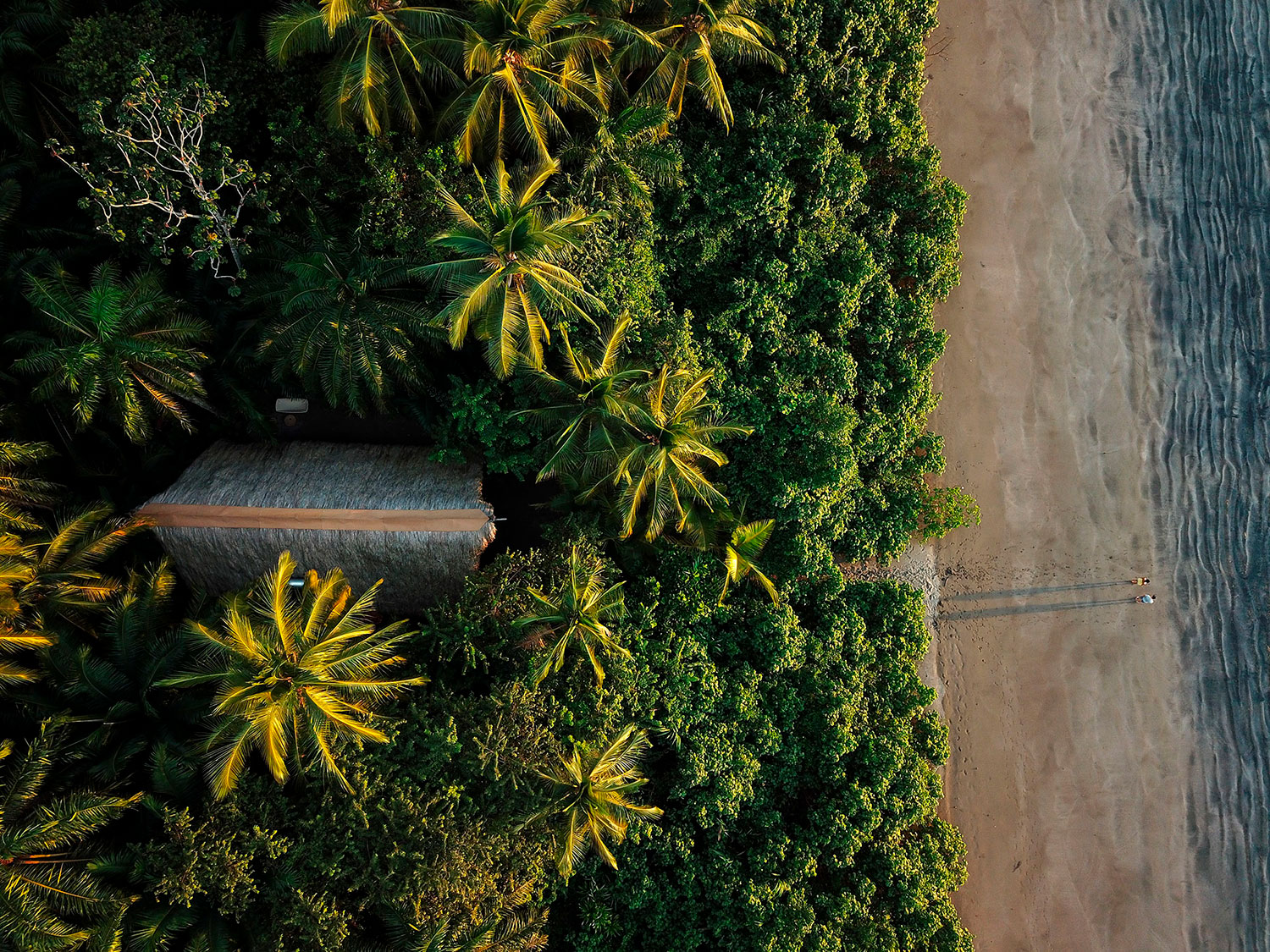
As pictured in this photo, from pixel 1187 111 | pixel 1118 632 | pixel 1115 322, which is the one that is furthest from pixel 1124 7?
pixel 1118 632

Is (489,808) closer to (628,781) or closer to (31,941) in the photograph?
(628,781)

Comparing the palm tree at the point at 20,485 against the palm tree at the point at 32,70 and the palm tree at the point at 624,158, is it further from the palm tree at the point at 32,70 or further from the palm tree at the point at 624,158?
the palm tree at the point at 624,158

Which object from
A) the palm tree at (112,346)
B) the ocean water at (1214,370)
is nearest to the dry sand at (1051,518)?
→ the ocean water at (1214,370)

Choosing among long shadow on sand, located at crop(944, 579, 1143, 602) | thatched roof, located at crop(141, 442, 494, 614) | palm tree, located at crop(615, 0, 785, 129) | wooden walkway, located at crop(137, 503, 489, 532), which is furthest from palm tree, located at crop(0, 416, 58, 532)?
long shadow on sand, located at crop(944, 579, 1143, 602)

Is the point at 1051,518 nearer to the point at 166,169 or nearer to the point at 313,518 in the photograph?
the point at 313,518

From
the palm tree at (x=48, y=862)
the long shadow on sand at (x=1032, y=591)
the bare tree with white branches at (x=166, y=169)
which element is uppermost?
the bare tree with white branches at (x=166, y=169)

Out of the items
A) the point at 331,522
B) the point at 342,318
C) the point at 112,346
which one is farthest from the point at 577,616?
the point at 112,346
